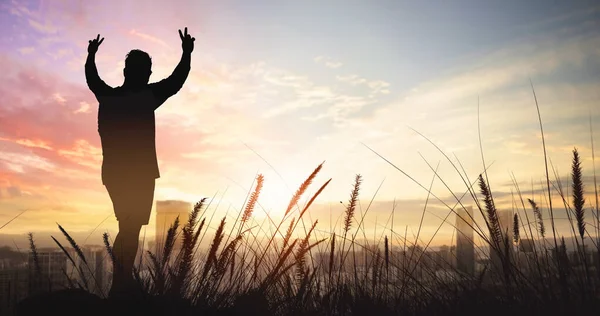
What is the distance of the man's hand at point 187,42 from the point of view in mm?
6969

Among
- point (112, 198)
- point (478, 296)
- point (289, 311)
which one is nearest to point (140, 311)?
point (289, 311)

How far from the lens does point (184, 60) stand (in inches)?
274

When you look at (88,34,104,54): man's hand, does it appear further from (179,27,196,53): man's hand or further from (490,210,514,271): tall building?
(490,210,514,271): tall building

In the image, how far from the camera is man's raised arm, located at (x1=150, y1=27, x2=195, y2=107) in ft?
22.3

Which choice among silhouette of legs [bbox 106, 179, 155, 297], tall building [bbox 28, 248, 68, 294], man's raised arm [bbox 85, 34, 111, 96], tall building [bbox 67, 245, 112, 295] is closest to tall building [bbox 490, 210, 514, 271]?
tall building [bbox 67, 245, 112, 295]

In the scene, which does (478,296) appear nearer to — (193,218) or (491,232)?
(491,232)

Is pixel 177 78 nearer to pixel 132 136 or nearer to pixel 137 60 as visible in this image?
pixel 137 60

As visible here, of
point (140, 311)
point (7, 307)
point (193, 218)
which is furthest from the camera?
point (7, 307)

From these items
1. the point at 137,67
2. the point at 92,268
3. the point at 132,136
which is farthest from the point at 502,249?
the point at 137,67

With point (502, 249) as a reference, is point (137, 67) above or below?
above

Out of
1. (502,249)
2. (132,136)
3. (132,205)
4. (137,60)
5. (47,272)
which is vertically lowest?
(47,272)

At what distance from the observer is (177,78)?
6.86 metres

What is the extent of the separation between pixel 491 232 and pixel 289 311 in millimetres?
1414

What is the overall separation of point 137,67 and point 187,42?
0.71 meters
